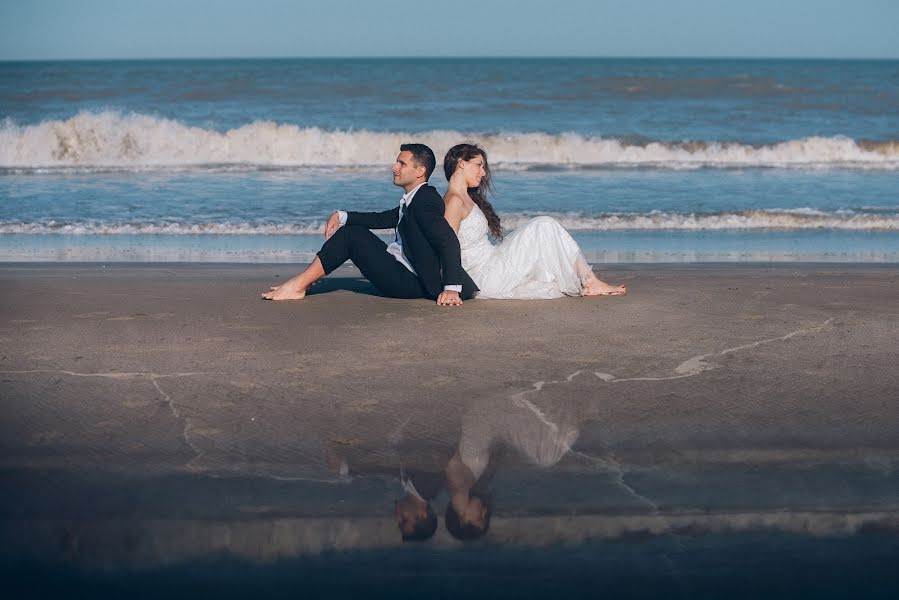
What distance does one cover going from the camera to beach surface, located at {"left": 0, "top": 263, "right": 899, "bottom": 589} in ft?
11.4

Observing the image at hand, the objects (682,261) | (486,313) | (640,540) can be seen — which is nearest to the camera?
(640,540)

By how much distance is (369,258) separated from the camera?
706cm

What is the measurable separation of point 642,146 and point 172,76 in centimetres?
3544

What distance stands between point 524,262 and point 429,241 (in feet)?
2.33

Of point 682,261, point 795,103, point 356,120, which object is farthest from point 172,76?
point 682,261

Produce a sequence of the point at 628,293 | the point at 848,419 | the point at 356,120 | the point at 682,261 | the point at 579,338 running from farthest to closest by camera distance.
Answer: the point at 356,120, the point at 682,261, the point at 628,293, the point at 579,338, the point at 848,419

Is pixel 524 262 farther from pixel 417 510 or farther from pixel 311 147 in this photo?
pixel 311 147

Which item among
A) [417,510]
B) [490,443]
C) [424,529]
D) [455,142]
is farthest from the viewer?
[455,142]

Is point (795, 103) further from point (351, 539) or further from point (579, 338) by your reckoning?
point (351, 539)

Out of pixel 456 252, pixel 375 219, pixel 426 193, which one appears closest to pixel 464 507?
pixel 456 252

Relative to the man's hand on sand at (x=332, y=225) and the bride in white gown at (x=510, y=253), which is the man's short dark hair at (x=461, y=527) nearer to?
the bride in white gown at (x=510, y=253)

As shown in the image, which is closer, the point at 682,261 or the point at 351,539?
the point at 351,539

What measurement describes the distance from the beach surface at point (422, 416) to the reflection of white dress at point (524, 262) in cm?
18

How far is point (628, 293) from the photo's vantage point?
738 centimetres
